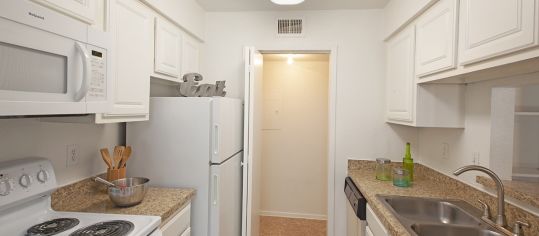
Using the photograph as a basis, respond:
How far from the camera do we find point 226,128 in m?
2.09

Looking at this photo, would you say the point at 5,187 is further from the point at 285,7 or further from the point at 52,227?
the point at 285,7

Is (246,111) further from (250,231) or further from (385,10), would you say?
(385,10)

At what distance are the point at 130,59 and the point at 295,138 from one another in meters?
2.46

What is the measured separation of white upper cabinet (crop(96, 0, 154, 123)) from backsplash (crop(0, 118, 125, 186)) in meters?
0.31

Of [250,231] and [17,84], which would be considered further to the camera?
[250,231]

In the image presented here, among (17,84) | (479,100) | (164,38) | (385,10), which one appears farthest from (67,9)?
(385,10)

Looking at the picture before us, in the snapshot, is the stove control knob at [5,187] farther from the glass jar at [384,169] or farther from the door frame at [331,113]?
the glass jar at [384,169]

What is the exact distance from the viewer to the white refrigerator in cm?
190

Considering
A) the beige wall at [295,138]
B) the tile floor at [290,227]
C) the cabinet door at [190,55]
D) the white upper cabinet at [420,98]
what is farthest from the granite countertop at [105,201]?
the beige wall at [295,138]

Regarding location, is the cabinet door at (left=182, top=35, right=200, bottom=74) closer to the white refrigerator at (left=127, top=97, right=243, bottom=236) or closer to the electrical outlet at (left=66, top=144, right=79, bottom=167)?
the white refrigerator at (left=127, top=97, right=243, bottom=236)

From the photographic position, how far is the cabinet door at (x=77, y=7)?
43.8 inches

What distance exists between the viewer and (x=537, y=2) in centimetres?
93

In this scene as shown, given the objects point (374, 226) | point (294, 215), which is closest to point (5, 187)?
point (374, 226)

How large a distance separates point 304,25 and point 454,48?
1454 mm
